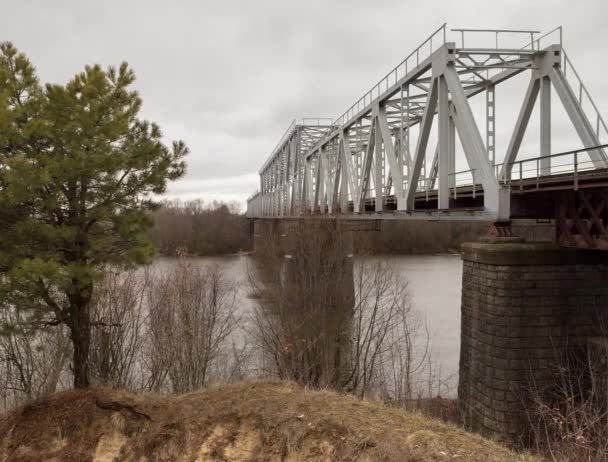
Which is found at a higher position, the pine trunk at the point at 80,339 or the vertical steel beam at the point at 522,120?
the vertical steel beam at the point at 522,120

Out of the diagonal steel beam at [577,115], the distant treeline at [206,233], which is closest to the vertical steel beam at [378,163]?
the diagonal steel beam at [577,115]

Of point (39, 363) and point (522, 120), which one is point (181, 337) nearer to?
point (39, 363)

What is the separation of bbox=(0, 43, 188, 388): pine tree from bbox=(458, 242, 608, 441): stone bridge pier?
7.78 metres

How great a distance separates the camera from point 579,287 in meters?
10.7

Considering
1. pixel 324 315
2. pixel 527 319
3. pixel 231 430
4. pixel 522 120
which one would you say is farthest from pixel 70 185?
pixel 522 120

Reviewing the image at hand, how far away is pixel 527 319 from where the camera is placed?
34.3ft

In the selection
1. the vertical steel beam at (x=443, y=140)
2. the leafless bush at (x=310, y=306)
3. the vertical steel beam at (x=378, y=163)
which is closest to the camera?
the vertical steel beam at (x=443, y=140)

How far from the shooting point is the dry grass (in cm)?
618

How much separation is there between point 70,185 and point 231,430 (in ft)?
17.0

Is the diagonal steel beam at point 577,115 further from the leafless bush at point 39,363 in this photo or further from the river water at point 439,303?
the leafless bush at point 39,363

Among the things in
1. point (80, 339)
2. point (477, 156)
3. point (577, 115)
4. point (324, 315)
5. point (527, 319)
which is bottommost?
point (324, 315)

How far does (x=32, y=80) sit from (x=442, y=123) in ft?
35.3

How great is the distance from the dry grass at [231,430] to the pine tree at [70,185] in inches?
62.1

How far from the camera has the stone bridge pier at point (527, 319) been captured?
34.2 ft
